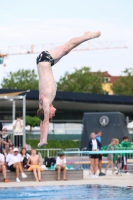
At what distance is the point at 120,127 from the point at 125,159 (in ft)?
32.4

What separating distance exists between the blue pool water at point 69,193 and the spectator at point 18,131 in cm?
500

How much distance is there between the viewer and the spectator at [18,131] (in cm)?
2290

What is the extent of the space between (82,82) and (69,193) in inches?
2942

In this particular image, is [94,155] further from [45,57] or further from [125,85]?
[125,85]

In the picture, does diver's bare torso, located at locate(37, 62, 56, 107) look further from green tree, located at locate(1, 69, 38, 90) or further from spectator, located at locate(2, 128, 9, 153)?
green tree, located at locate(1, 69, 38, 90)

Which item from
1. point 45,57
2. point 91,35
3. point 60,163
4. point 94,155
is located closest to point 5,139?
point 60,163

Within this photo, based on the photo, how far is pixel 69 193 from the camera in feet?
53.5

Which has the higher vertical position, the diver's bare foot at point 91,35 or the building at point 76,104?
the diver's bare foot at point 91,35

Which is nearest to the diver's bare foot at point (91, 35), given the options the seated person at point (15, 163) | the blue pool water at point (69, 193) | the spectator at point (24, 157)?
the blue pool water at point (69, 193)

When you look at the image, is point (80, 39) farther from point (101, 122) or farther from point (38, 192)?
point (101, 122)

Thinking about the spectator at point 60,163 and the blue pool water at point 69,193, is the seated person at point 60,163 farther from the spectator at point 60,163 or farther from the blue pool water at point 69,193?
the blue pool water at point 69,193

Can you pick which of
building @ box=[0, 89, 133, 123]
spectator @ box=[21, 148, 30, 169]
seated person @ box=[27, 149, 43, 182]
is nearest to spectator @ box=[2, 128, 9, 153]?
spectator @ box=[21, 148, 30, 169]

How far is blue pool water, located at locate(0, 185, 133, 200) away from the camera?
15.2 meters

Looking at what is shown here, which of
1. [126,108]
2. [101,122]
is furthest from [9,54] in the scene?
[101,122]
